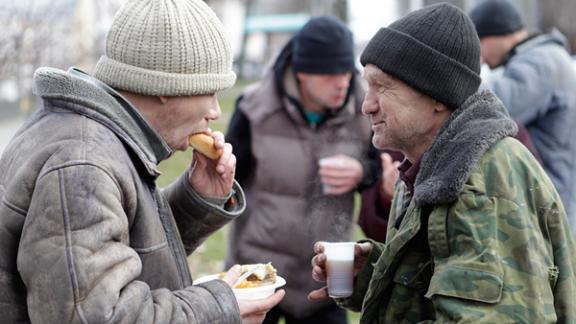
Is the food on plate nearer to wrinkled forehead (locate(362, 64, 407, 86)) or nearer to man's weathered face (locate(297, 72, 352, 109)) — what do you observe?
wrinkled forehead (locate(362, 64, 407, 86))

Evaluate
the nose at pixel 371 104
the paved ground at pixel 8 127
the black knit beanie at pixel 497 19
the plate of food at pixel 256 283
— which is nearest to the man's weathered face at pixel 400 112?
the nose at pixel 371 104

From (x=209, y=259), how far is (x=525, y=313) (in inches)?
221

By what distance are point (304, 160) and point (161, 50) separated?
84.1 inches

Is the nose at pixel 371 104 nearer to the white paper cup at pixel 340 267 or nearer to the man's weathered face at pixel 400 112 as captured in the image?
the man's weathered face at pixel 400 112

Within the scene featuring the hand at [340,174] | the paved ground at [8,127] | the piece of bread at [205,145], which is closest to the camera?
the piece of bread at [205,145]

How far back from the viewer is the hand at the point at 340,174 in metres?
4.34

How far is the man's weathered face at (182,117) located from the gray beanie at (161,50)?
59 mm

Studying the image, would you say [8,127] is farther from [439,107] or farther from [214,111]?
Answer: [439,107]

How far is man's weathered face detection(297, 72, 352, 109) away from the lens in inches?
175

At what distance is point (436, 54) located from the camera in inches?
96.7

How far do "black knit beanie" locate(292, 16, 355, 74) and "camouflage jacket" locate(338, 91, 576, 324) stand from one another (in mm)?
2009

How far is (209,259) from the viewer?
759cm

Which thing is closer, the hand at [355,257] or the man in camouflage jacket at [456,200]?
the man in camouflage jacket at [456,200]

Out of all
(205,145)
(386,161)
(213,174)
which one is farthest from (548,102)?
(205,145)
